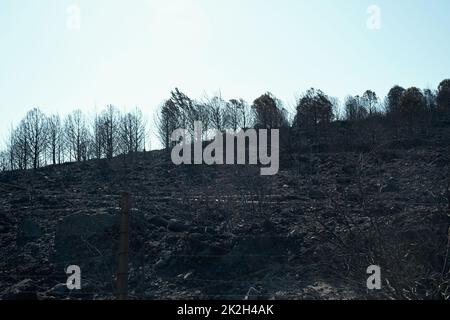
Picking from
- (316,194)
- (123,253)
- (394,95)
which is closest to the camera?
(123,253)

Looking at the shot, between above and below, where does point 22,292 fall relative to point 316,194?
below

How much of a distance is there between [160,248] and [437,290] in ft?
20.7

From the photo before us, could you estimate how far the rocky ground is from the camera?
6.63 m

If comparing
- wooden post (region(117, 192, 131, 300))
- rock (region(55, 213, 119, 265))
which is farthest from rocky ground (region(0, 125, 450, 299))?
wooden post (region(117, 192, 131, 300))

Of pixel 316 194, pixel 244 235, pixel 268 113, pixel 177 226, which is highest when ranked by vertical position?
pixel 268 113

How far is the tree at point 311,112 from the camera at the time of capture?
2516 cm

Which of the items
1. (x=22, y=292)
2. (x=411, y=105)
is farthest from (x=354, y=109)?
(x=22, y=292)

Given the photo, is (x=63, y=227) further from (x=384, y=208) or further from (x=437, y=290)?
(x=437, y=290)

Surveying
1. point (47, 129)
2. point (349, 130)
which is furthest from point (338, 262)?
point (47, 129)

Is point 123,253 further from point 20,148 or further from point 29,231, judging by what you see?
point 20,148

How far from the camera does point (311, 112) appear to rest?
25.3 m

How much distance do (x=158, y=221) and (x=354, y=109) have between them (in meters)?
18.9

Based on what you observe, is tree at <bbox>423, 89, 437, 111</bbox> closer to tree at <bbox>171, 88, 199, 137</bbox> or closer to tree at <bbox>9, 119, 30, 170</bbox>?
tree at <bbox>171, 88, 199, 137</bbox>

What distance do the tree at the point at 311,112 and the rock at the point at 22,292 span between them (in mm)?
18795
